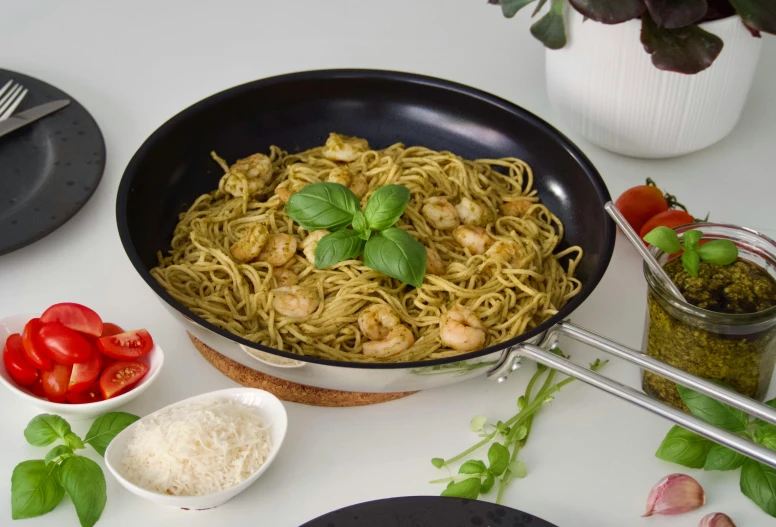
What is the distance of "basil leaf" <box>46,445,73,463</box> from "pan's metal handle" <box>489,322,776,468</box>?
1084mm

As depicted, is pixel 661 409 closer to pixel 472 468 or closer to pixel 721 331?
pixel 721 331

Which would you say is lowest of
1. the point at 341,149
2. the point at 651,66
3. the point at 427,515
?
the point at 427,515

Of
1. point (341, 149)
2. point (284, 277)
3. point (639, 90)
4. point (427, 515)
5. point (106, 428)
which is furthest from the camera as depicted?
point (341, 149)

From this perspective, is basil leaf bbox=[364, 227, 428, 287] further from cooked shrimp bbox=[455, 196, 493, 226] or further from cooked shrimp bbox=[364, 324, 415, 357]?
cooked shrimp bbox=[455, 196, 493, 226]

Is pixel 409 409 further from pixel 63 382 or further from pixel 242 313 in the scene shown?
pixel 63 382

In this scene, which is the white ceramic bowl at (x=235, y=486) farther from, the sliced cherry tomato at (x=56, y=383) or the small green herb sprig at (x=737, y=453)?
the small green herb sprig at (x=737, y=453)

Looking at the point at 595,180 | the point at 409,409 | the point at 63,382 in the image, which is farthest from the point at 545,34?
the point at 63,382

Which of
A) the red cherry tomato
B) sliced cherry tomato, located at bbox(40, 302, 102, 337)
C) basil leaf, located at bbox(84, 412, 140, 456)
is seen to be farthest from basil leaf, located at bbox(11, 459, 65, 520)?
the red cherry tomato

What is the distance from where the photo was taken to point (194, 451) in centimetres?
210

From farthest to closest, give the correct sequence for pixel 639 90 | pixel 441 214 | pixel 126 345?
pixel 639 90
pixel 441 214
pixel 126 345

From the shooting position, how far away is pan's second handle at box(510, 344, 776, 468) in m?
1.73

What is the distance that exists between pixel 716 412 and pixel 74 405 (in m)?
1.58

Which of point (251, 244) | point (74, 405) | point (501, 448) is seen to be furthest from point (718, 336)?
point (74, 405)

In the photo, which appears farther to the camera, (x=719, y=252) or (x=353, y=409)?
(x=353, y=409)
